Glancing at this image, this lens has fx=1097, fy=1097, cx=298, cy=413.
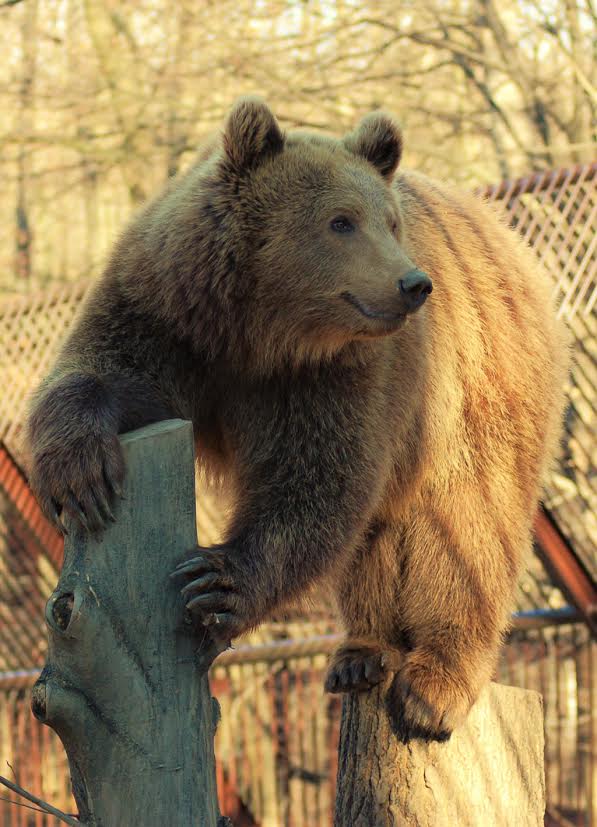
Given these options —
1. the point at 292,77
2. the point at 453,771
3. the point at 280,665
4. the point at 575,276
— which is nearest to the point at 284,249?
the point at 453,771

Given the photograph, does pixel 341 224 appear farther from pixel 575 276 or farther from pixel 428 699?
pixel 575 276

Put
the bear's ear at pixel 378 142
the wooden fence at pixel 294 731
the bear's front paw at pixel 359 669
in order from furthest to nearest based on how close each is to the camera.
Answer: the wooden fence at pixel 294 731 < the bear's front paw at pixel 359 669 < the bear's ear at pixel 378 142

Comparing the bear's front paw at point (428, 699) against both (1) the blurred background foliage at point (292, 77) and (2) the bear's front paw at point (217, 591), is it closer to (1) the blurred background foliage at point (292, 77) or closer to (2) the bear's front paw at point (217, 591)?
(2) the bear's front paw at point (217, 591)

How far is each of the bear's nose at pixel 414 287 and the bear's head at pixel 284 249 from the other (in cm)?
11

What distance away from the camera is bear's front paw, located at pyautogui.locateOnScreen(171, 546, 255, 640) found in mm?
2662

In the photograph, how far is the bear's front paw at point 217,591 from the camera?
266 cm

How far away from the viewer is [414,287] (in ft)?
10.5

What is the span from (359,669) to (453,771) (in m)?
0.50

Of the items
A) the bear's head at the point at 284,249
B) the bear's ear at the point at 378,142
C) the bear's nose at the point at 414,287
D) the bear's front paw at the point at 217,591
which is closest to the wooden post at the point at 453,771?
the bear's front paw at the point at 217,591

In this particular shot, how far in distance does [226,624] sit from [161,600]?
336 millimetres

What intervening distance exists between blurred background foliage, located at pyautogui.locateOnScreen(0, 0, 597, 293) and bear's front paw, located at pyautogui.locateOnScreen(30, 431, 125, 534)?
31.4 ft

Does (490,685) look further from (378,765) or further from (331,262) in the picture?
(331,262)

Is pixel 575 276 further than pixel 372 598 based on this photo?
Yes

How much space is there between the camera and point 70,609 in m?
2.44
